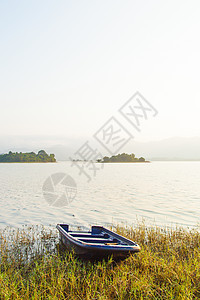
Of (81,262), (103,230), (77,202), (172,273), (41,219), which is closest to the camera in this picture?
(172,273)

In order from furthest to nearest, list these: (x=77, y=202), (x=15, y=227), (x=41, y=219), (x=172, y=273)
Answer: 1. (x=77, y=202)
2. (x=41, y=219)
3. (x=15, y=227)
4. (x=172, y=273)

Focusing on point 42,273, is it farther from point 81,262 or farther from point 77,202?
point 77,202

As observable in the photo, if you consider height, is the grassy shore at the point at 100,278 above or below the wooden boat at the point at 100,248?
below

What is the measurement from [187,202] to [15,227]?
45.3 feet

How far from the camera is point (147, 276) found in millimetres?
6180

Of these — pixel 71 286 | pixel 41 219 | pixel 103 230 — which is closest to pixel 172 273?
pixel 71 286

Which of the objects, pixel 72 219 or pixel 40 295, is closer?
pixel 40 295

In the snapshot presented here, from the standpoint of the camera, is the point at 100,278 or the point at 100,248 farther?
the point at 100,248

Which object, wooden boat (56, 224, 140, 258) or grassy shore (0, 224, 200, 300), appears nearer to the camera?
grassy shore (0, 224, 200, 300)

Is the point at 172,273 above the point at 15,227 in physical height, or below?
above

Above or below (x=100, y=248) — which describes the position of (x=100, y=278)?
below

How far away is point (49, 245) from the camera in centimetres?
977

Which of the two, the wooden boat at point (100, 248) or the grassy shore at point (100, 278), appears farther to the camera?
the wooden boat at point (100, 248)

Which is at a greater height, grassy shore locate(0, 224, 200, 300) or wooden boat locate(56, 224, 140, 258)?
wooden boat locate(56, 224, 140, 258)
